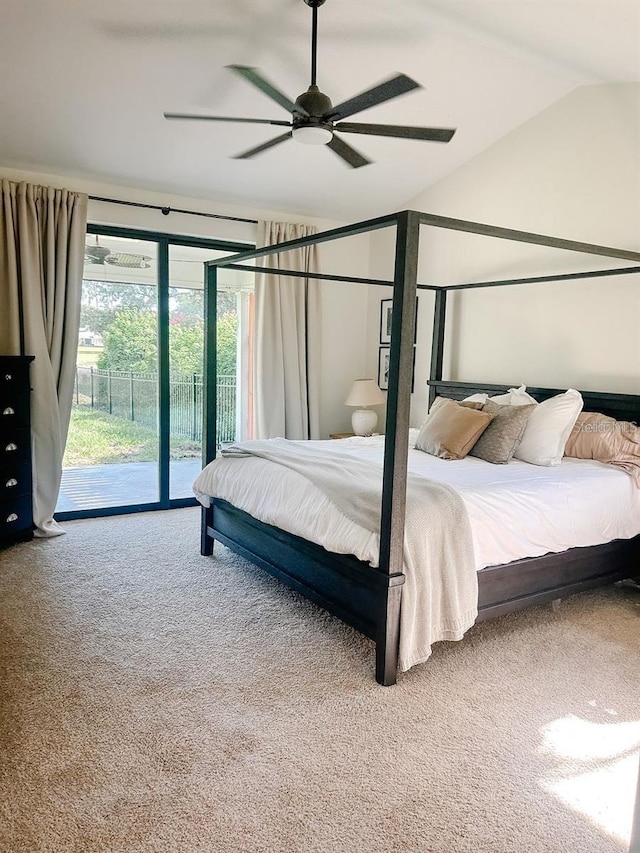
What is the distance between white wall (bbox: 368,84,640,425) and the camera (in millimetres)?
3719

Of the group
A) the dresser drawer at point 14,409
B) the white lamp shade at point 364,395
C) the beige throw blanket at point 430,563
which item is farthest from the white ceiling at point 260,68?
the beige throw blanket at point 430,563

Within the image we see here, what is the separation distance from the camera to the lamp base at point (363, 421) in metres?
5.32

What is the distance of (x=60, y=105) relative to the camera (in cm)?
350

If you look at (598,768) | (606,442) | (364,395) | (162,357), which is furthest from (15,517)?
(606,442)

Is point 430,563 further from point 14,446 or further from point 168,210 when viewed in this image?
point 168,210

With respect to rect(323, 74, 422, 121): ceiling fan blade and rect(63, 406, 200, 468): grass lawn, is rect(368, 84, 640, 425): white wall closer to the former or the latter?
rect(323, 74, 422, 121): ceiling fan blade

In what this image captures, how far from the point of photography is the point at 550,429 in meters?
3.54

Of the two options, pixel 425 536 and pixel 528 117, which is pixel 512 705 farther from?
pixel 528 117

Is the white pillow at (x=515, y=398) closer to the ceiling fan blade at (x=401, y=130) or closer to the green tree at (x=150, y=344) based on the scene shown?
the ceiling fan blade at (x=401, y=130)

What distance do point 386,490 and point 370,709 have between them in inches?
32.9

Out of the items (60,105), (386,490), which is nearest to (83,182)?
(60,105)

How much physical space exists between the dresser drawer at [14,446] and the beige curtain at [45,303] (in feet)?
0.53

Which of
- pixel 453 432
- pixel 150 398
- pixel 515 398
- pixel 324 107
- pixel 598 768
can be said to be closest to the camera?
pixel 598 768

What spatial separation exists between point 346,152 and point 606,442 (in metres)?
2.18
